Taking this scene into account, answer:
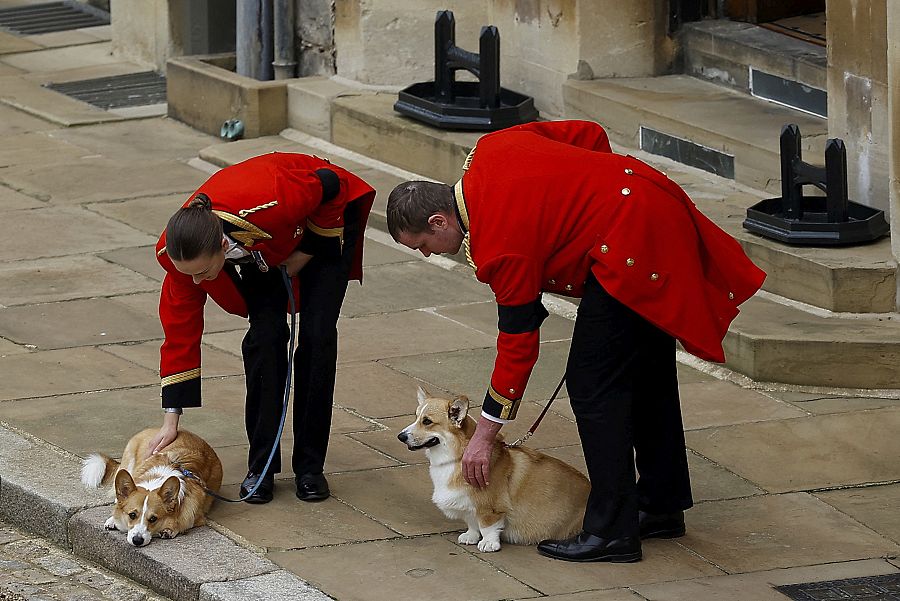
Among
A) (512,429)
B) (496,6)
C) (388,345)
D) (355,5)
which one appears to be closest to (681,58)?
(496,6)

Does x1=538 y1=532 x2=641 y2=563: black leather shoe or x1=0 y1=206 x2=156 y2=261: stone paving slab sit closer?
x1=538 y1=532 x2=641 y2=563: black leather shoe

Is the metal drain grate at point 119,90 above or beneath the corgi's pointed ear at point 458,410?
beneath

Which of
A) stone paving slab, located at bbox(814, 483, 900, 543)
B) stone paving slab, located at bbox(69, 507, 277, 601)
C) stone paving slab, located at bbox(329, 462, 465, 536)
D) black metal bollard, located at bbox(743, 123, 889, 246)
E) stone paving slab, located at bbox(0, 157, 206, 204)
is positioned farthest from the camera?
stone paving slab, located at bbox(0, 157, 206, 204)

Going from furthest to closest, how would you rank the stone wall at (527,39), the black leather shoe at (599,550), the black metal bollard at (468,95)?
the stone wall at (527,39) → the black metal bollard at (468,95) → the black leather shoe at (599,550)

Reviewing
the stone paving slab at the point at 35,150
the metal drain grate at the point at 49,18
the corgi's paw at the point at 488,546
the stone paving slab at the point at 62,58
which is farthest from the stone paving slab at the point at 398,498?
the metal drain grate at the point at 49,18

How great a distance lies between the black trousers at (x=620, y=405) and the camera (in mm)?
5512

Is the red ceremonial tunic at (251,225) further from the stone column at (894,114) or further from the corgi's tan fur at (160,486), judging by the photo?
the stone column at (894,114)

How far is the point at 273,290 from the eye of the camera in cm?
600

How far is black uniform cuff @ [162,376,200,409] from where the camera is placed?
5938mm

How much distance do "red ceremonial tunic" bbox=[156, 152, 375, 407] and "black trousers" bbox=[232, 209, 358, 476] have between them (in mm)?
75

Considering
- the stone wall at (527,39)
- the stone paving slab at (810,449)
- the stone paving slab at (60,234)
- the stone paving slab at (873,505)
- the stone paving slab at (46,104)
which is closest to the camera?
the stone paving slab at (873,505)

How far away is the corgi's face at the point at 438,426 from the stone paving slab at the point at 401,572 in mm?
376

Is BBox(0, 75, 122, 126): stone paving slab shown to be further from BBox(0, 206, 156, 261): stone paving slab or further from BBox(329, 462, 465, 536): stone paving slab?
BBox(329, 462, 465, 536): stone paving slab

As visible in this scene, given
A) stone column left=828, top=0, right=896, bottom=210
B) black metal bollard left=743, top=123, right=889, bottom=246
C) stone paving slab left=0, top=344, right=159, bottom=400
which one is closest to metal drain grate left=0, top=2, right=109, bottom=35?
stone paving slab left=0, top=344, right=159, bottom=400
